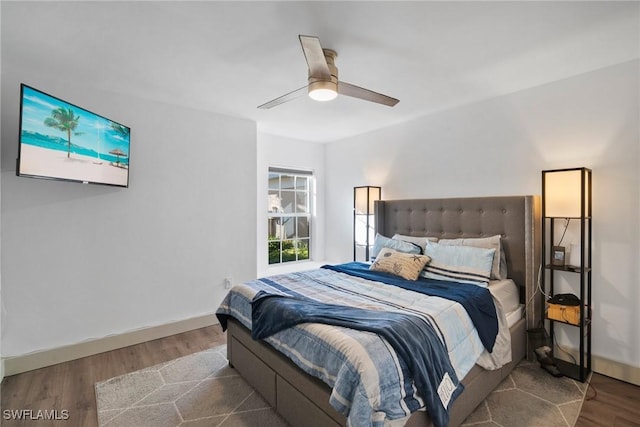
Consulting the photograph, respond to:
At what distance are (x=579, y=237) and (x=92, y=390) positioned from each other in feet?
13.5

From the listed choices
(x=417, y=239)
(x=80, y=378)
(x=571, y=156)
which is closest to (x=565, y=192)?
(x=571, y=156)

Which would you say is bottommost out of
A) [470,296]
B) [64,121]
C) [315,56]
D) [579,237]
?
[470,296]

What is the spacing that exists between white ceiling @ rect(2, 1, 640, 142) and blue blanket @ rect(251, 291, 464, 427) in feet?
5.86

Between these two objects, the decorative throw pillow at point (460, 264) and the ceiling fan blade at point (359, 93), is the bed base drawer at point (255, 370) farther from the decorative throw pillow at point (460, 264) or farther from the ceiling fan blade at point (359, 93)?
the ceiling fan blade at point (359, 93)

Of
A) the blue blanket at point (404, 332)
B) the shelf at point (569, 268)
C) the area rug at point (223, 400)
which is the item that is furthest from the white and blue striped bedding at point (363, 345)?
the shelf at point (569, 268)

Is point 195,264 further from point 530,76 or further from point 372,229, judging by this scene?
point 530,76

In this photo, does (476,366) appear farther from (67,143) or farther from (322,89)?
(67,143)

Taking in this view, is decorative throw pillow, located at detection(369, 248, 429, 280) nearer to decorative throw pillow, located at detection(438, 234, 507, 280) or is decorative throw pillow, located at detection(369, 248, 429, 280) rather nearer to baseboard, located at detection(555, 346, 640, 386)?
decorative throw pillow, located at detection(438, 234, 507, 280)

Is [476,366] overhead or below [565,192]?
below

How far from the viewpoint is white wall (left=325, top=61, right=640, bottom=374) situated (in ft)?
7.77

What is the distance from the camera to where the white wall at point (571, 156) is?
2369mm

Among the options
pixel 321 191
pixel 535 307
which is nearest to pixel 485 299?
pixel 535 307

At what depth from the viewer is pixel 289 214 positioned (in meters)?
4.88

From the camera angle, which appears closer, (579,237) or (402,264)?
(579,237)
